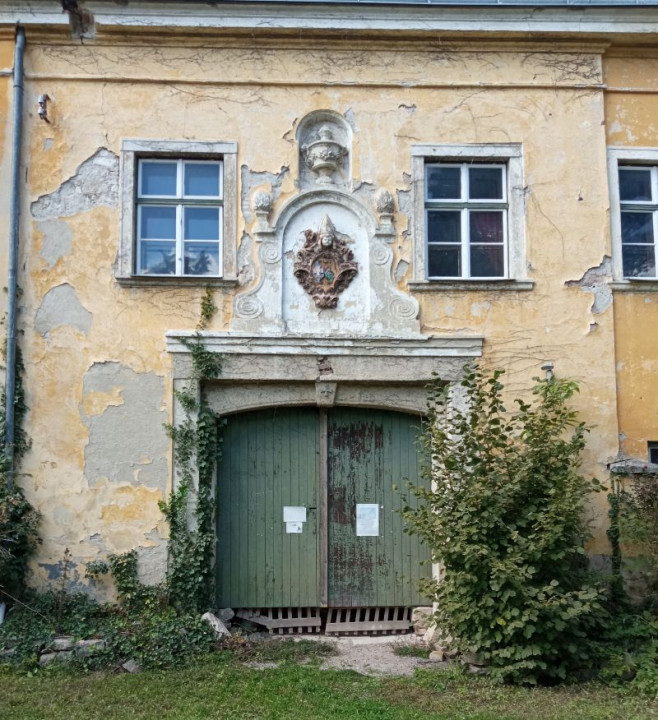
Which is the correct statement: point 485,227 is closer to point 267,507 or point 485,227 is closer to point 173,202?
point 173,202

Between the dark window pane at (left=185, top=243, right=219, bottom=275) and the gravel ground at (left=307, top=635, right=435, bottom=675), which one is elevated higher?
the dark window pane at (left=185, top=243, right=219, bottom=275)

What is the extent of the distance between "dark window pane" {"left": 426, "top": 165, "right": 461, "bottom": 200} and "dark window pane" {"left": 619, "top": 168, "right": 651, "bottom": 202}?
1.81m

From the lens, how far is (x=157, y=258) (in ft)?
26.9

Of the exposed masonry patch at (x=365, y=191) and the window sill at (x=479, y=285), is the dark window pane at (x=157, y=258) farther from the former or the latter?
the window sill at (x=479, y=285)

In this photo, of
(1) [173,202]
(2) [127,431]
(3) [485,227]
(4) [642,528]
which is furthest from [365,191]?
(4) [642,528]

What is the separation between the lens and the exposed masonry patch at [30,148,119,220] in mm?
8047

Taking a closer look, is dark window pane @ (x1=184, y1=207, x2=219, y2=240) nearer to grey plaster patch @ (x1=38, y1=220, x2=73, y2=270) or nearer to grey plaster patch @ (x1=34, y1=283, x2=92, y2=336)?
grey plaster patch @ (x1=38, y1=220, x2=73, y2=270)

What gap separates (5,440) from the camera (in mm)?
7648

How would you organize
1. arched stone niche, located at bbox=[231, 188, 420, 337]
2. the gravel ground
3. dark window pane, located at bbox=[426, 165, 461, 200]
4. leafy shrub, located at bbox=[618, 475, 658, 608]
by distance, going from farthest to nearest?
dark window pane, located at bbox=[426, 165, 461, 200] < arched stone niche, located at bbox=[231, 188, 420, 337] < leafy shrub, located at bbox=[618, 475, 658, 608] < the gravel ground

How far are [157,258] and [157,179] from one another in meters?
0.85

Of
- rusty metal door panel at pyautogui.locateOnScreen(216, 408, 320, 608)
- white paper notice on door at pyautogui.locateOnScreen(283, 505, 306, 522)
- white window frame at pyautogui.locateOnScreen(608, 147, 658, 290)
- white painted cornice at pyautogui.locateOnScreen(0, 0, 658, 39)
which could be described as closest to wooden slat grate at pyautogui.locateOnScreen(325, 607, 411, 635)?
rusty metal door panel at pyautogui.locateOnScreen(216, 408, 320, 608)

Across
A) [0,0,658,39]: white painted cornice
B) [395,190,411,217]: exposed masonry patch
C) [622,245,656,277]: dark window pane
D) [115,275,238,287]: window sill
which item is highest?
[0,0,658,39]: white painted cornice

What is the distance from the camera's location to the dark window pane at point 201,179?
830cm

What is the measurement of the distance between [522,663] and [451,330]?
3.25 meters
